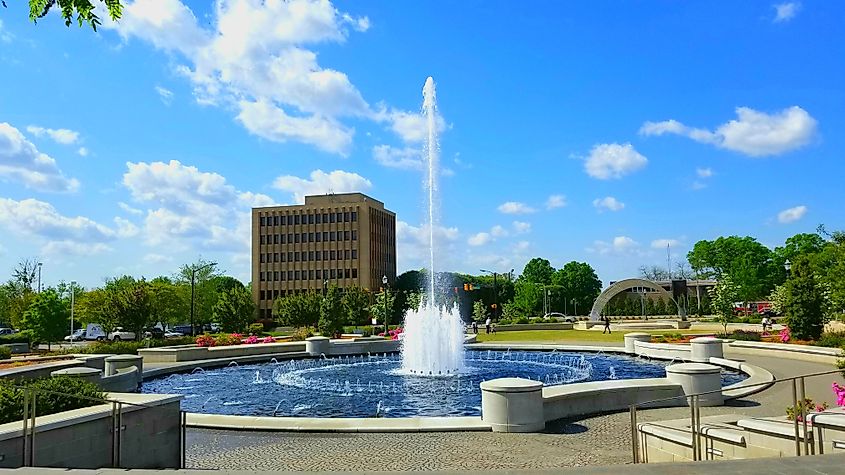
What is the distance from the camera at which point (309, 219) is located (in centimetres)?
12438

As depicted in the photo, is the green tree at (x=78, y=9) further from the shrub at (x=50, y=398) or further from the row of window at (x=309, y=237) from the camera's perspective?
the row of window at (x=309, y=237)

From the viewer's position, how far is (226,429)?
45.2 feet

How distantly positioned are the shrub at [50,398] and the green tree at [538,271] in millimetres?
126592

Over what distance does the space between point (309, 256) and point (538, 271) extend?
155ft

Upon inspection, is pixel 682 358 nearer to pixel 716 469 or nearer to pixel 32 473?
pixel 716 469

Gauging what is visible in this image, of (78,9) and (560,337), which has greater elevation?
(78,9)

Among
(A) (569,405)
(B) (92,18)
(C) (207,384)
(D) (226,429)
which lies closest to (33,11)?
(B) (92,18)

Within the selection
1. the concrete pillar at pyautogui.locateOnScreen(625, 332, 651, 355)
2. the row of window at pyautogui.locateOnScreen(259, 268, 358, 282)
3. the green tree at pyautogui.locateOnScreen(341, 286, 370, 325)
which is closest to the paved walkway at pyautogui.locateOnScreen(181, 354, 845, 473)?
the concrete pillar at pyautogui.locateOnScreen(625, 332, 651, 355)

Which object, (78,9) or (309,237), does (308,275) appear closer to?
(309,237)

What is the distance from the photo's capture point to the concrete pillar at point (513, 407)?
43.3 ft

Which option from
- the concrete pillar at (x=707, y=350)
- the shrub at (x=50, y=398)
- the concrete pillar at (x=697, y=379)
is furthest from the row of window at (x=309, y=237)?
the shrub at (x=50, y=398)

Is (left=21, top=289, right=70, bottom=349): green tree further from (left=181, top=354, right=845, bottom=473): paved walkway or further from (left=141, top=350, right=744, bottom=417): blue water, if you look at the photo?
(left=181, top=354, right=845, bottom=473): paved walkway

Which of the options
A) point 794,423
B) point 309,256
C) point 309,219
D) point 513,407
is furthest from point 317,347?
point 309,219

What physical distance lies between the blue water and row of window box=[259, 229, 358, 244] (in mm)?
87580
